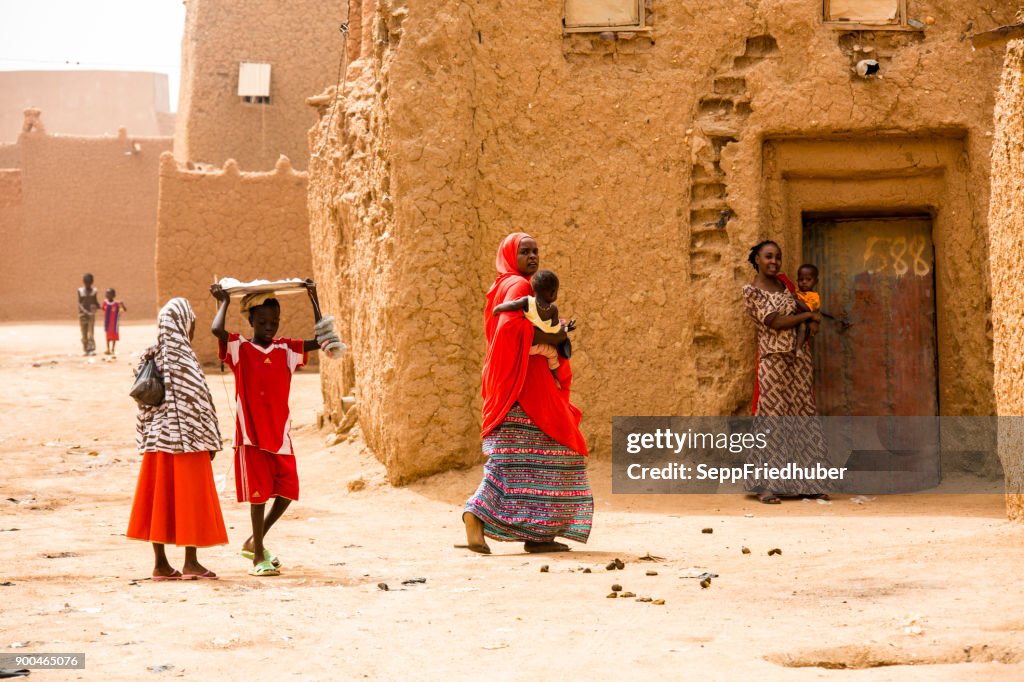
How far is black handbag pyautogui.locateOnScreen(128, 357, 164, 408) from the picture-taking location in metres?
5.50

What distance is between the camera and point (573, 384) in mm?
8523

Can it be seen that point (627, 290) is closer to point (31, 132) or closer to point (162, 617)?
point (162, 617)

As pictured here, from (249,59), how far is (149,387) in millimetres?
→ 18457

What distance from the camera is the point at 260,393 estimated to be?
231 inches

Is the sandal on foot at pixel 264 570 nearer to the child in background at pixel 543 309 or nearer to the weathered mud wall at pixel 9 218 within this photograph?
the child in background at pixel 543 309

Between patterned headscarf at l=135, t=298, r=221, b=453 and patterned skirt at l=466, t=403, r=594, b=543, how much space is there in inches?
55.2

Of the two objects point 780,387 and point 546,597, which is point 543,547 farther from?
point 780,387

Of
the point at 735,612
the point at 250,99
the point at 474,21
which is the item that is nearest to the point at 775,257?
the point at 474,21

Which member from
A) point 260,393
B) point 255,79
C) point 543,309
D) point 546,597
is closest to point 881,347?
point 543,309

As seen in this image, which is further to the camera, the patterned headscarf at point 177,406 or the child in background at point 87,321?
the child in background at point 87,321

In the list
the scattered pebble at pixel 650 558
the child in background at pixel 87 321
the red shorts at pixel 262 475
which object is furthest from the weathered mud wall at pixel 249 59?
the scattered pebble at pixel 650 558

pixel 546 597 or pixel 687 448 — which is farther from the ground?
pixel 687 448

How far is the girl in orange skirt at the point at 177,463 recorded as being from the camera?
554cm
